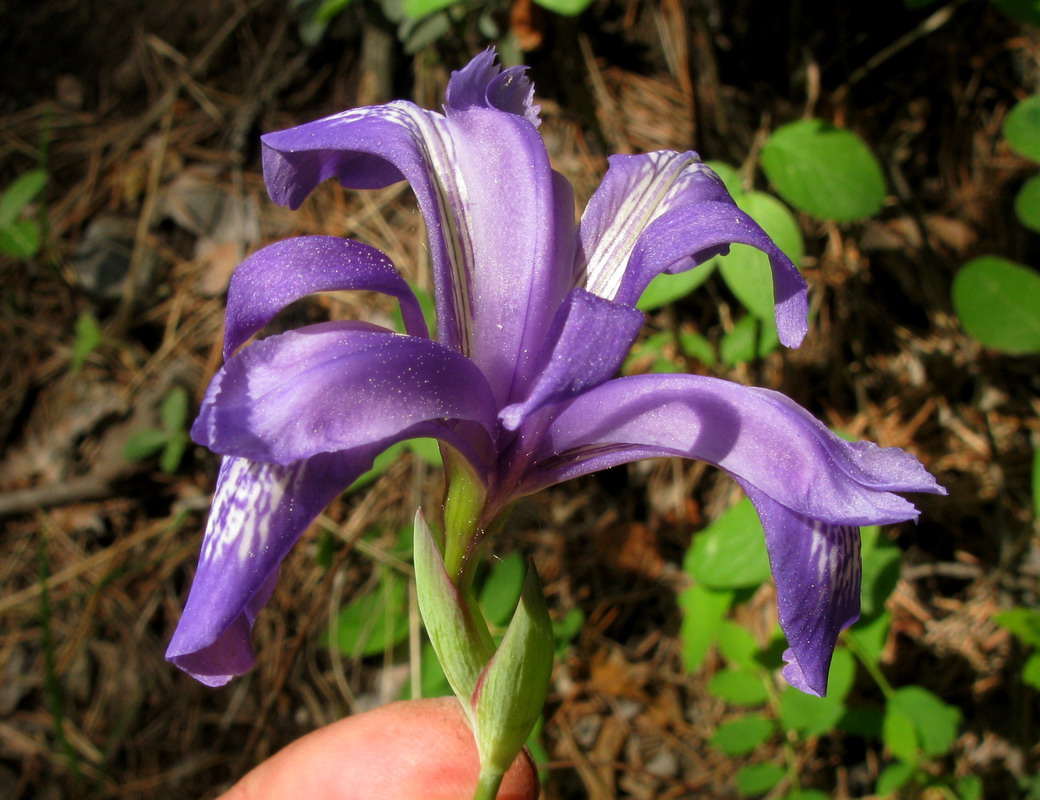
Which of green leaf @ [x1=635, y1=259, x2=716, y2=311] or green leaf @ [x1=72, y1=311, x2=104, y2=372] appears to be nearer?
green leaf @ [x1=635, y1=259, x2=716, y2=311]

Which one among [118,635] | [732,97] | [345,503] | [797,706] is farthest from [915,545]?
[118,635]

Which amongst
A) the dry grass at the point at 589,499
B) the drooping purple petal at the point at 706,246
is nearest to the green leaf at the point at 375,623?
the dry grass at the point at 589,499

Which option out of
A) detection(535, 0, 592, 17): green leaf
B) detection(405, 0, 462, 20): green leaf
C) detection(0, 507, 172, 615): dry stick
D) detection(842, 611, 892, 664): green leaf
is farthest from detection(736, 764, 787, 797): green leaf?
detection(0, 507, 172, 615): dry stick

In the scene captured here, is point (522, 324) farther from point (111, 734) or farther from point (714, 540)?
point (111, 734)

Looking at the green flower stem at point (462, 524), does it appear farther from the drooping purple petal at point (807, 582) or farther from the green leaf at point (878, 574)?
the green leaf at point (878, 574)

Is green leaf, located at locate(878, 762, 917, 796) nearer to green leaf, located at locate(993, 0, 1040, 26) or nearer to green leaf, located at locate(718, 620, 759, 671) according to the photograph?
green leaf, located at locate(718, 620, 759, 671)

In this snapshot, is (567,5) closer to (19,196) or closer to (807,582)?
(807,582)
